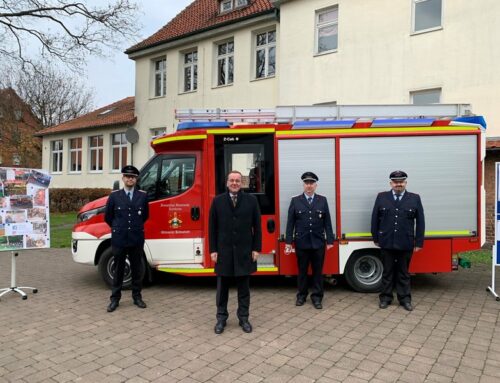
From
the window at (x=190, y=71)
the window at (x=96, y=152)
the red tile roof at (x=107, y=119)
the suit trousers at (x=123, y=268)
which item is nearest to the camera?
the suit trousers at (x=123, y=268)

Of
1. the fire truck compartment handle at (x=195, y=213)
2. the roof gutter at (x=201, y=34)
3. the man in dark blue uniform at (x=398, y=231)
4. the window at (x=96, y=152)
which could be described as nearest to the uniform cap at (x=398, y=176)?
the man in dark blue uniform at (x=398, y=231)

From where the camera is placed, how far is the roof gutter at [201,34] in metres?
16.6

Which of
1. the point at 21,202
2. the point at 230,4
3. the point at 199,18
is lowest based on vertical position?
the point at 21,202

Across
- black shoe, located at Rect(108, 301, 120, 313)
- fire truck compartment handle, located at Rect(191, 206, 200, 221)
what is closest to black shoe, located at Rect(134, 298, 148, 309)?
black shoe, located at Rect(108, 301, 120, 313)

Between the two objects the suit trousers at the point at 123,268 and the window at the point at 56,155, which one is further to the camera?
the window at the point at 56,155

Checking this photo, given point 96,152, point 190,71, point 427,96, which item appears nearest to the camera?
point 427,96

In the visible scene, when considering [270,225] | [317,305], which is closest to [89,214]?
[270,225]

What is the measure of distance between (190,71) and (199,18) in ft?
8.96

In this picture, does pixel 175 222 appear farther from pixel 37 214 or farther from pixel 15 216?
pixel 15 216

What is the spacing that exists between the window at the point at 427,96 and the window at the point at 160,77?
487 inches

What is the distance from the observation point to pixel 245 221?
4.83 metres

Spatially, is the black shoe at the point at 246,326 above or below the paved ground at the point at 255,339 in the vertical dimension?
above

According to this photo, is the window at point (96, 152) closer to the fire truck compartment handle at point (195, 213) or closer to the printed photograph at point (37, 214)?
the printed photograph at point (37, 214)

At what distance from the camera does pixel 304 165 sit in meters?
6.20
